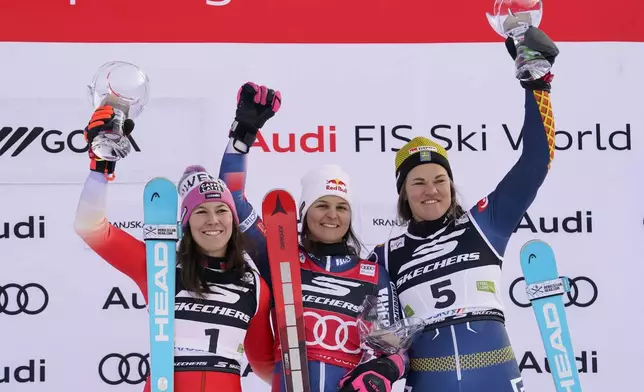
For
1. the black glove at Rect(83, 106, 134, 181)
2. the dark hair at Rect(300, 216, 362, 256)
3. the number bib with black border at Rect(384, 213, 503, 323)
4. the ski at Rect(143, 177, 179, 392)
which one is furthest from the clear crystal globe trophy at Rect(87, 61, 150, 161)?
the number bib with black border at Rect(384, 213, 503, 323)

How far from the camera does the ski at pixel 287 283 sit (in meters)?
3.05

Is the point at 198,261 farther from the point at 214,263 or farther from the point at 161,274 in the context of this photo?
the point at 161,274

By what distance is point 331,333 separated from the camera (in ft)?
10.3

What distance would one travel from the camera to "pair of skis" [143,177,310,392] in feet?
9.91

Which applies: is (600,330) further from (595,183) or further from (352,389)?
(352,389)

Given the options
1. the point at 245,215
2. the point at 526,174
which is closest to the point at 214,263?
the point at 245,215

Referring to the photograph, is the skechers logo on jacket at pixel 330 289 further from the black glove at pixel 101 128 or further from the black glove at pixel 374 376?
the black glove at pixel 101 128

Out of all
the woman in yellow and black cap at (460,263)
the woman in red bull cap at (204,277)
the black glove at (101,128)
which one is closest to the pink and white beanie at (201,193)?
the woman in red bull cap at (204,277)

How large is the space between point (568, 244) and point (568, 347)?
1394mm

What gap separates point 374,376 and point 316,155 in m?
1.74
